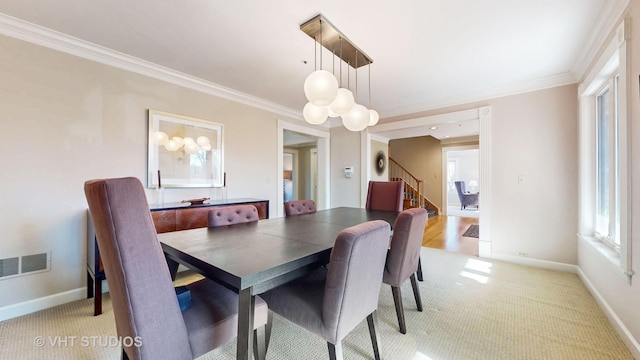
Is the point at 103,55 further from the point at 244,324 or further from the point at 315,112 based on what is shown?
the point at 244,324

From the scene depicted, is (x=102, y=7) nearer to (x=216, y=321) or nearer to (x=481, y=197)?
(x=216, y=321)

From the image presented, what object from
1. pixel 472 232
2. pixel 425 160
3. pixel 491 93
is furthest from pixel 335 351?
pixel 425 160

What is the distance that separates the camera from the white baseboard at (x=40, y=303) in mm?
1977

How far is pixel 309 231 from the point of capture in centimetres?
181

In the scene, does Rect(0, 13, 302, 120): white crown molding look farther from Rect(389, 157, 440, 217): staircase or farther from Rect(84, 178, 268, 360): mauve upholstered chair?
Rect(389, 157, 440, 217): staircase

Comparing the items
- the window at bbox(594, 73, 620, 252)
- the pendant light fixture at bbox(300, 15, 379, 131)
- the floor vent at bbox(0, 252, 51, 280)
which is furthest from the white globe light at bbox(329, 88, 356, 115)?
the floor vent at bbox(0, 252, 51, 280)

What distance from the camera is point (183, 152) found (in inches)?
120

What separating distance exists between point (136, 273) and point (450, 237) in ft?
16.7

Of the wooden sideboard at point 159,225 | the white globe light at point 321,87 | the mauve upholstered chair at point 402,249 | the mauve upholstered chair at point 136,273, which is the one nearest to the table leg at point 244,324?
the mauve upholstered chair at point 136,273

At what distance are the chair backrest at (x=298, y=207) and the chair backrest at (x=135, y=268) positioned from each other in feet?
5.69

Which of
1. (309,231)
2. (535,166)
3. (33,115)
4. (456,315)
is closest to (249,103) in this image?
(33,115)

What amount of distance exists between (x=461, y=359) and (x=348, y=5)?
252 centimetres

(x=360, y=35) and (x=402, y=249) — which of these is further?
(x=360, y=35)

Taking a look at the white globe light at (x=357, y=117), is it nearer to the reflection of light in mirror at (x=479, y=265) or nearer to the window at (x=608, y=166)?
the window at (x=608, y=166)
